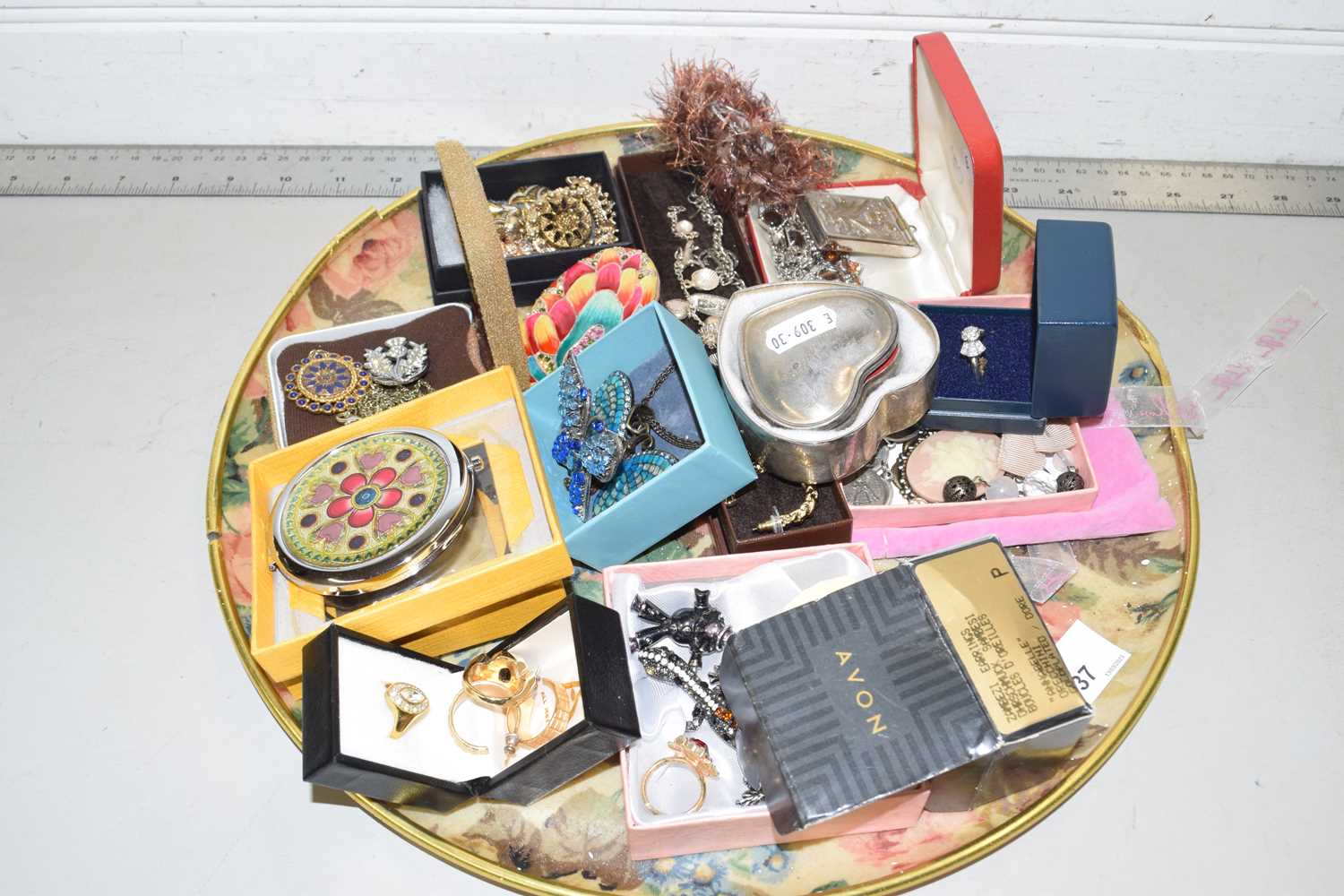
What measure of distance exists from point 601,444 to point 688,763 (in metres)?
0.60

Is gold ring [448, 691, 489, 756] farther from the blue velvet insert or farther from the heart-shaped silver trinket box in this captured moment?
the blue velvet insert

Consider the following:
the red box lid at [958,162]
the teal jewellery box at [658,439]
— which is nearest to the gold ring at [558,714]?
the teal jewellery box at [658,439]

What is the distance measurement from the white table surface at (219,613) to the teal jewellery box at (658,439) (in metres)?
0.72

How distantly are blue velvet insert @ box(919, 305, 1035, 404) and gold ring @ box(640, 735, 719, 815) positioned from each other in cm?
91

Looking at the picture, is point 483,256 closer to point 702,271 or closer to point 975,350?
point 702,271

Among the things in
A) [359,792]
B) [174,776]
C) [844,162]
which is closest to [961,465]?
[844,162]

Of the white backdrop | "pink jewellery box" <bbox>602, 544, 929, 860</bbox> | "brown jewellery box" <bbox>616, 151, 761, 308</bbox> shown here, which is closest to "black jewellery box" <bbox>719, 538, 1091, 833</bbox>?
"pink jewellery box" <bbox>602, 544, 929, 860</bbox>

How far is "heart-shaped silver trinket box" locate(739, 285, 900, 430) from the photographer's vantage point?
2113 mm

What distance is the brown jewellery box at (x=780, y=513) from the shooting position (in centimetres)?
209

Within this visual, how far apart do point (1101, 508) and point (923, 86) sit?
1077mm

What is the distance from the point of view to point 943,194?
263 cm

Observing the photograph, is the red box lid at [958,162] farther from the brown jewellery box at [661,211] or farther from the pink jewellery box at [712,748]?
the pink jewellery box at [712,748]

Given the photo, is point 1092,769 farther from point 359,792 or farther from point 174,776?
point 174,776

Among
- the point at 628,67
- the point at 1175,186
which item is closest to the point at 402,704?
the point at 628,67
